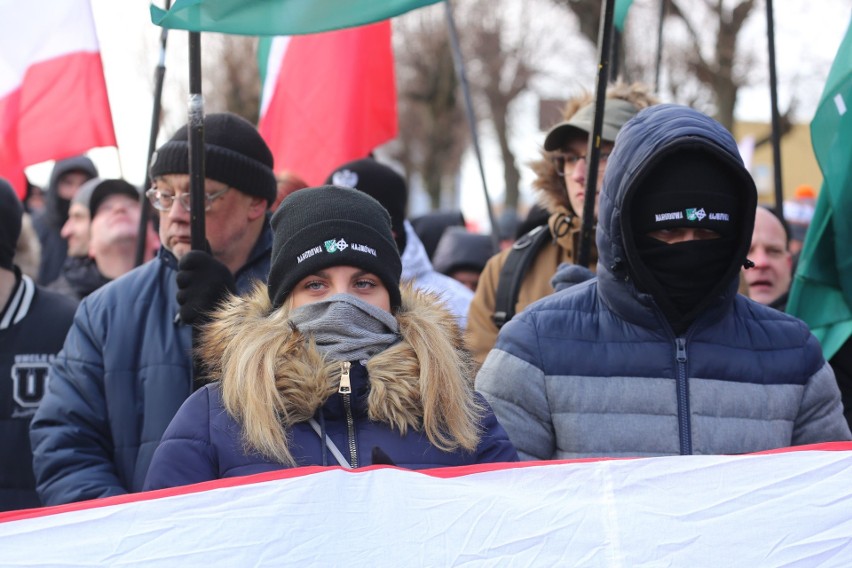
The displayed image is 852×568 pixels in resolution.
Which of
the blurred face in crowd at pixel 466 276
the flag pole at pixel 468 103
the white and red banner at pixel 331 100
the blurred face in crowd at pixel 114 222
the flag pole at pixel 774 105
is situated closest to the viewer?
the flag pole at pixel 774 105

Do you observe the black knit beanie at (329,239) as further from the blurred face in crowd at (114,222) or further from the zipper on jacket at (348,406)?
the blurred face in crowd at (114,222)

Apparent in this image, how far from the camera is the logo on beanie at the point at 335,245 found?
2.72 meters

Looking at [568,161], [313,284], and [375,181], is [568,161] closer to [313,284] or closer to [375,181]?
[375,181]

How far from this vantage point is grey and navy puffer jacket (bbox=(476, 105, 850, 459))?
2.83m

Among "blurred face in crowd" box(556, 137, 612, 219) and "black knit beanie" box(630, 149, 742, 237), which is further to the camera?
"blurred face in crowd" box(556, 137, 612, 219)

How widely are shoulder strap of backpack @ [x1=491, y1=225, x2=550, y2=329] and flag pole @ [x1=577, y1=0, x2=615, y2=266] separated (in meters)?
0.34

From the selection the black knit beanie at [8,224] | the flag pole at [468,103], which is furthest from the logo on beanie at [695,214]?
the flag pole at [468,103]

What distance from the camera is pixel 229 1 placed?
3.29 m

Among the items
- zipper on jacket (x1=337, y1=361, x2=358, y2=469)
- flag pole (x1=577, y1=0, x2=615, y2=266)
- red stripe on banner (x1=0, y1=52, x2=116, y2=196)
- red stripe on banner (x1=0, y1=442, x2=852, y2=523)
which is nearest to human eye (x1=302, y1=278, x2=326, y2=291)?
zipper on jacket (x1=337, y1=361, x2=358, y2=469)

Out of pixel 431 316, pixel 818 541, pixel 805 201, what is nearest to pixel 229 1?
pixel 431 316

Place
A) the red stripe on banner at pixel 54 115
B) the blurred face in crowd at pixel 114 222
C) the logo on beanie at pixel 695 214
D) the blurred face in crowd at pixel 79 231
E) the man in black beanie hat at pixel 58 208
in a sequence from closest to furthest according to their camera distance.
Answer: the logo on beanie at pixel 695 214
the red stripe on banner at pixel 54 115
the blurred face in crowd at pixel 114 222
the blurred face in crowd at pixel 79 231
the man in black beanie hat at pixel 58 208

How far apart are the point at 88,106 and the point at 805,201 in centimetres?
1023

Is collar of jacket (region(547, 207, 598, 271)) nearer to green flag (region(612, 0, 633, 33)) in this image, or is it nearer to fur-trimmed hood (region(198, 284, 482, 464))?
green flag (region(612, 0, 633, 33))

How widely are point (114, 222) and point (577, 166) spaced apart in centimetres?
263
